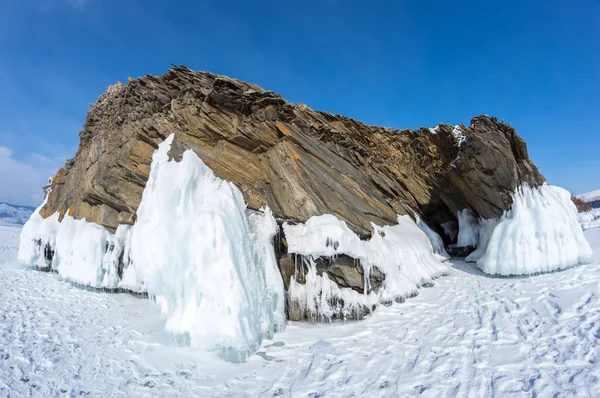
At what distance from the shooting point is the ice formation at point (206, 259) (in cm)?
805

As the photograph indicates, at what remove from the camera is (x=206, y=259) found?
8586mm

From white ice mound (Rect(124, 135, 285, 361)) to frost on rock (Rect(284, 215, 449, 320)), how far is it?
3.31 ft

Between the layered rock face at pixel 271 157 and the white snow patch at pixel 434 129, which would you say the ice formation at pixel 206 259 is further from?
the white snow patch at pixel 434 129

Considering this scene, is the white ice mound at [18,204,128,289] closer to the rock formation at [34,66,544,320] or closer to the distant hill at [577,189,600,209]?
the rock formation at [34,66,544,320]

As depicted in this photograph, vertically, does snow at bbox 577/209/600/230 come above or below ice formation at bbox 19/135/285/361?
above

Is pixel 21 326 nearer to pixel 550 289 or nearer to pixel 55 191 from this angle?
pixel 55 191

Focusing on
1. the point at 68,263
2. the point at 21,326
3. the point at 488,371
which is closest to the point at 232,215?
the point at 21,326

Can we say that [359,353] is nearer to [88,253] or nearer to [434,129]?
[88,253]

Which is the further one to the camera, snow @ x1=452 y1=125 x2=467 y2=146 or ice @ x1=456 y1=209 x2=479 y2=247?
ice @ x1=456 y1=209 x2=479 y2=247

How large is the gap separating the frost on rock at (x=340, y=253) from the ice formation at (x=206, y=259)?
99 cm

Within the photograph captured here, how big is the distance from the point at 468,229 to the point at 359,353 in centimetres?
1288

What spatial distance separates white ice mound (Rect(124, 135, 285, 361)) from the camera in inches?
317

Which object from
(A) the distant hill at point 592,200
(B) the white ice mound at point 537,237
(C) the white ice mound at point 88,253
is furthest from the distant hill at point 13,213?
(A) the distant hill at point 592,200

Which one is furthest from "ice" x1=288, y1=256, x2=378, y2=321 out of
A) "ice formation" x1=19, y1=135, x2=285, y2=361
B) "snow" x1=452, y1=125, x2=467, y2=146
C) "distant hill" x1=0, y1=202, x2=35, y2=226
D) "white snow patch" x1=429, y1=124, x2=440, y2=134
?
"distant hill" x1=0, y1=202, x2=35, y2=226
